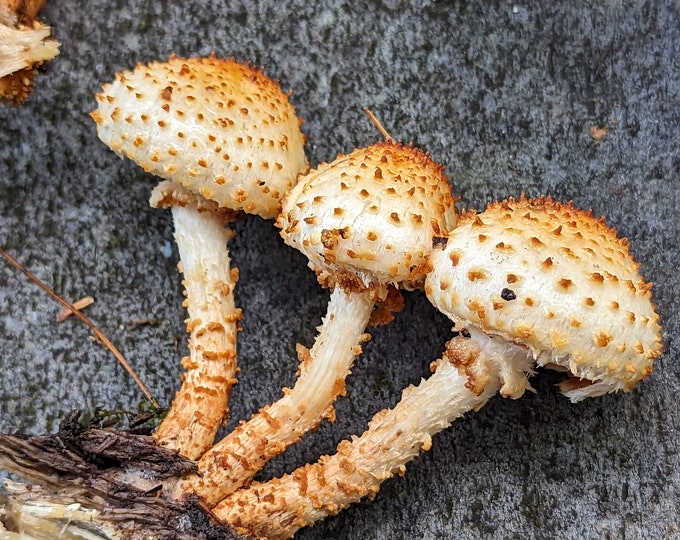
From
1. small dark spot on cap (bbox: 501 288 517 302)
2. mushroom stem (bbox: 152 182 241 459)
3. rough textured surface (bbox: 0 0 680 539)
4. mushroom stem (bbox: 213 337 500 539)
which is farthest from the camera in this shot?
rough textured surface (bbox: 0 0 680 539)

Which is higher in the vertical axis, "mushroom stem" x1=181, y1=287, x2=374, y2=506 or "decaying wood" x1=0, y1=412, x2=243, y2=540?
"mushroom stem" x1=181, y1=287, x2=374, y2=506

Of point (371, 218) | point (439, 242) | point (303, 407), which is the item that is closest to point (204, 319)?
point (303, 407)

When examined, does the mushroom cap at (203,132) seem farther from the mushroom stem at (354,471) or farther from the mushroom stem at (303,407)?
the mushroom stem at (354,471)

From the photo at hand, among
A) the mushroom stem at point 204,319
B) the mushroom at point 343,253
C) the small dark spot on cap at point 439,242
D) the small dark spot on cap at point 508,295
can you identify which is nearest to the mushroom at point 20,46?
the mushroom stem at point 204,319

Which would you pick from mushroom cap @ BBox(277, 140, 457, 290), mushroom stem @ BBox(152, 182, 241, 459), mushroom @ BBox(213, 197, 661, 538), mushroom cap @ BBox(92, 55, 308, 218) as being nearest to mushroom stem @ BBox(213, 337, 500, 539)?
mushroom @ BBox(213, 197, 661, 538)

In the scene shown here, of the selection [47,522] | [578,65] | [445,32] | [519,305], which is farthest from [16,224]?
[578,65]

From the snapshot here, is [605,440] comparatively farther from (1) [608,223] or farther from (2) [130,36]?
(2) [130,36]

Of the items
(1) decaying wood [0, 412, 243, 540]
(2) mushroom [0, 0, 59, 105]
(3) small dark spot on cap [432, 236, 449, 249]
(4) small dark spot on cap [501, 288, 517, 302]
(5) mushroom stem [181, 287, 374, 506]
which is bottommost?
(1) decaying wood [0, 412, 243, 540]

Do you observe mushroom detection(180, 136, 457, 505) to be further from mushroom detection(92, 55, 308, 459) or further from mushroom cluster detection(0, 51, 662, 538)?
mushroom detection(92, 55, 308, 459)

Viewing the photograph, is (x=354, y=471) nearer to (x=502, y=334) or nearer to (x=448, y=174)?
(x=502, y=334)
